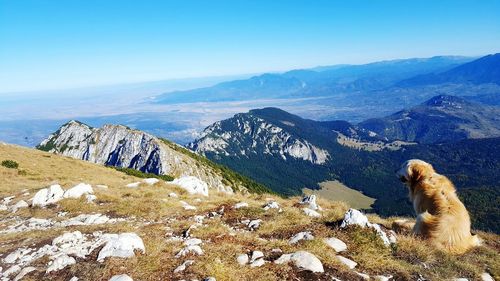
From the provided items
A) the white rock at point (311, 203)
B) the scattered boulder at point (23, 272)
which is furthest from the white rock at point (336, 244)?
the scattered boulder at point (23, 272)

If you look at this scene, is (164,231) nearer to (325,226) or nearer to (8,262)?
(8,262)

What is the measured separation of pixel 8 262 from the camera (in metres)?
10.1

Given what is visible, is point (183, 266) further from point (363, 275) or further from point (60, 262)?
point (363, 275)

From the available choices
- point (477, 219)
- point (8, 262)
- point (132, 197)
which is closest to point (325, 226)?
point (8, 262)

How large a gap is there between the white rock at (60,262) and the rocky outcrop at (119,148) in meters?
109

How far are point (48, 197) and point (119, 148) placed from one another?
139985mm

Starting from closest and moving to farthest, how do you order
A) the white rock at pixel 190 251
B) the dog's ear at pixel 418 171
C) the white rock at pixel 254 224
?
the white rock at pixel 190 251 < the dog's ear at pixel 418 171 < the white rock at pixel 254 224

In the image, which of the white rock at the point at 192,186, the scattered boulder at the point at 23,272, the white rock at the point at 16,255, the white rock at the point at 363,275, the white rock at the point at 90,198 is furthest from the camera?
the white rock at the point at 192,186

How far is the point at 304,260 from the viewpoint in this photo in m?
8.60

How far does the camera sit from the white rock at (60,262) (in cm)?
895

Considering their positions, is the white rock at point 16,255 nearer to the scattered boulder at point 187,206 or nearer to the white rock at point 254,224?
the white rock at point 254,224

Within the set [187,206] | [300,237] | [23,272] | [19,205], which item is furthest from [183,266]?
[19,205]

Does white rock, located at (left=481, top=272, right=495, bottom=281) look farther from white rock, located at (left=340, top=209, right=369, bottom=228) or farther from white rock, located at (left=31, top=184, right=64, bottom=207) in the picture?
white rock, located at (left=31, top=184, right=64, bottom=207)

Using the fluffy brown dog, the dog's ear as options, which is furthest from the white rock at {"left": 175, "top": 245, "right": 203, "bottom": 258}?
the dog's ear
